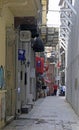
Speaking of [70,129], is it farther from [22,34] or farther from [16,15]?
[22,34]

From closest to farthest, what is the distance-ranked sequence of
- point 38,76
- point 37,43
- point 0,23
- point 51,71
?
point 0,23
point 37,43
point 38,76
point 51,71

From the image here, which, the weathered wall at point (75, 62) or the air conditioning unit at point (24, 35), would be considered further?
the weathered wall at point (75, 62)

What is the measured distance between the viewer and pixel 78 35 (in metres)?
22.7

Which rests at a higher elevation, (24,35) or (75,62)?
(24,35)

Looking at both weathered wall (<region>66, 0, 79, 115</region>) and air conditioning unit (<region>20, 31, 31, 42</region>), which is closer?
air conditioning unit (<region>20, 31, 31, 42</region>)

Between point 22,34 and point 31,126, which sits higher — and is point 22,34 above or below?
above

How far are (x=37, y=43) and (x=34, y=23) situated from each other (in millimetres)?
11851

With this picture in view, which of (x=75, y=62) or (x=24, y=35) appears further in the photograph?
(x=75, y=62)

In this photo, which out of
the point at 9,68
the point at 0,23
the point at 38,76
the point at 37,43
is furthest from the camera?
the point at 38,76

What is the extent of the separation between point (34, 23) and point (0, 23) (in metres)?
6.94

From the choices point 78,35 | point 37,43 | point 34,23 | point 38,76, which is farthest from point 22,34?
point 38,76

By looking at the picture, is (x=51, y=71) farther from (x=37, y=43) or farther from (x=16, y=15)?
(x=16, y=15)

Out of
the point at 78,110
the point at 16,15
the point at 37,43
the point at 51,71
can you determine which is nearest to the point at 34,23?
the point at 16,15

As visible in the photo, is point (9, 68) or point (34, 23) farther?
point (34, 23)
